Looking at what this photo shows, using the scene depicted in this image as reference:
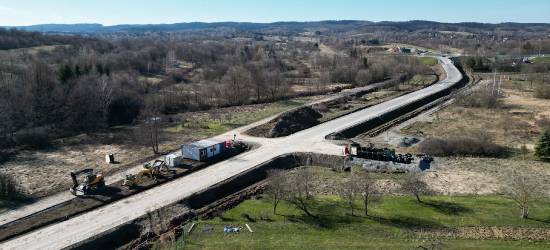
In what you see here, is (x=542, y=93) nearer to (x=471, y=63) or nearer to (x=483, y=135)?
(x=483, y=135)

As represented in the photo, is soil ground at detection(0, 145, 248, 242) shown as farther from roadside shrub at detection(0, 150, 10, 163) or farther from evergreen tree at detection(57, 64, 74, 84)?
evergreen tree at detection(57, 64, 74, 84)

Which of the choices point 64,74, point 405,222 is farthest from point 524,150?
point 64,74

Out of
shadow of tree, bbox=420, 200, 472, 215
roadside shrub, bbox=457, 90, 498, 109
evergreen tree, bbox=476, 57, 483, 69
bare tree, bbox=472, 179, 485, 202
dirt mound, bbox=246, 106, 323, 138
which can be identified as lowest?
shadow of tree, bbox=420, 200, 472, 215

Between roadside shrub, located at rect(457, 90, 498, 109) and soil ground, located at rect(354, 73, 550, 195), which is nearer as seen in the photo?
soil ground, located at rect(354, 73, 550, 195)

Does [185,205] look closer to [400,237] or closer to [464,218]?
[400,237]

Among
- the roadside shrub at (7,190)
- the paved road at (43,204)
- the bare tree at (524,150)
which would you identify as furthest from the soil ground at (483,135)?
the roadside shrub at (7,190)

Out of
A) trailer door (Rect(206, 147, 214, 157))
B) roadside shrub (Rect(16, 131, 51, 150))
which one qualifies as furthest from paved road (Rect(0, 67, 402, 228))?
roadside shrub (Rect(16, 131, 51, 150))

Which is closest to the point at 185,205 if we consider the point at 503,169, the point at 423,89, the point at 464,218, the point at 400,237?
the point at 400,237

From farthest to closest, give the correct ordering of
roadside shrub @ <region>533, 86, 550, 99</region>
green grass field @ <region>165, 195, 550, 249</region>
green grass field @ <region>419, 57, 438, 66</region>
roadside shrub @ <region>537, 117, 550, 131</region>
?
green grass field @ <region>419, 57, 438, 66</region>, roadside shrub @ <region>533, 86, 550, 99</region>, roadside shrub @ <region>537, 117, 550, 131</region>, green grass field @ <region>165, 195, 550, 249</region>

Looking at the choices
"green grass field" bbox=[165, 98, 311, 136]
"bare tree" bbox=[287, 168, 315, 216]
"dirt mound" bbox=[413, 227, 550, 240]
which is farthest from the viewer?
"green grass field" bbox=[165, 98, 311, 136]
